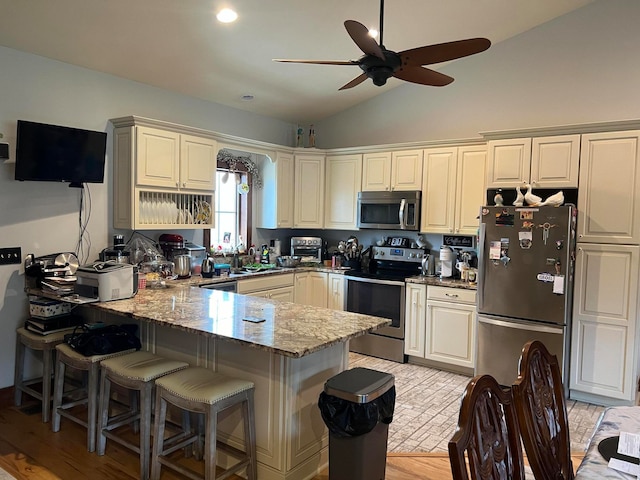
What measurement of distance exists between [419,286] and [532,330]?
3.76 feet

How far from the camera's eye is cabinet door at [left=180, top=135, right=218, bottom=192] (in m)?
4.32

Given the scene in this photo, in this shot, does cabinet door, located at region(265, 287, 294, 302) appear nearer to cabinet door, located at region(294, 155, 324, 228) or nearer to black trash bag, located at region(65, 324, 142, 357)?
cabinet door, located at region(294, 155, 324, 228)

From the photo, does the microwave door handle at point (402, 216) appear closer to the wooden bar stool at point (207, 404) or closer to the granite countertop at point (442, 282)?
the granite countertop at point (442, 282)

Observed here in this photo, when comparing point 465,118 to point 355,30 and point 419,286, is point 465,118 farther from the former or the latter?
point 355,30

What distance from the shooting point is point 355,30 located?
210 centimetres

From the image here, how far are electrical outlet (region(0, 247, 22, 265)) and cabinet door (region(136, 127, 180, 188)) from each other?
1.03 meters

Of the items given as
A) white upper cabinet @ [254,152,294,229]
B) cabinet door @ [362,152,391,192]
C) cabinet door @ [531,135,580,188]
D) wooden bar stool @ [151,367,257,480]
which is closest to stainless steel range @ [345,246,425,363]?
cabinet door @ [362,152,391,192]

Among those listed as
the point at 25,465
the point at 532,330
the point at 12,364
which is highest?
the point at 532,330

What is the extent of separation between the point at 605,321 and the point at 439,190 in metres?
1.92

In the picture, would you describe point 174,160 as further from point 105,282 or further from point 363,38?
point 363,38

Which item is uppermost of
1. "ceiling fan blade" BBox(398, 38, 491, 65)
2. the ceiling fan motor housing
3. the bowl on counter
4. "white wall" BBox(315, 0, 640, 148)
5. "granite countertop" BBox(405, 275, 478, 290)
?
"white wall" BBox(315, 0, 640, 148)

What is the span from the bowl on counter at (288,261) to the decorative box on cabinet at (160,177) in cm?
116

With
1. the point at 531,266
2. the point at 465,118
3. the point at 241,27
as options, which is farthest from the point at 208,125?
the point at 531,266

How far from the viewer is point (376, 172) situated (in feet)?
17.3
